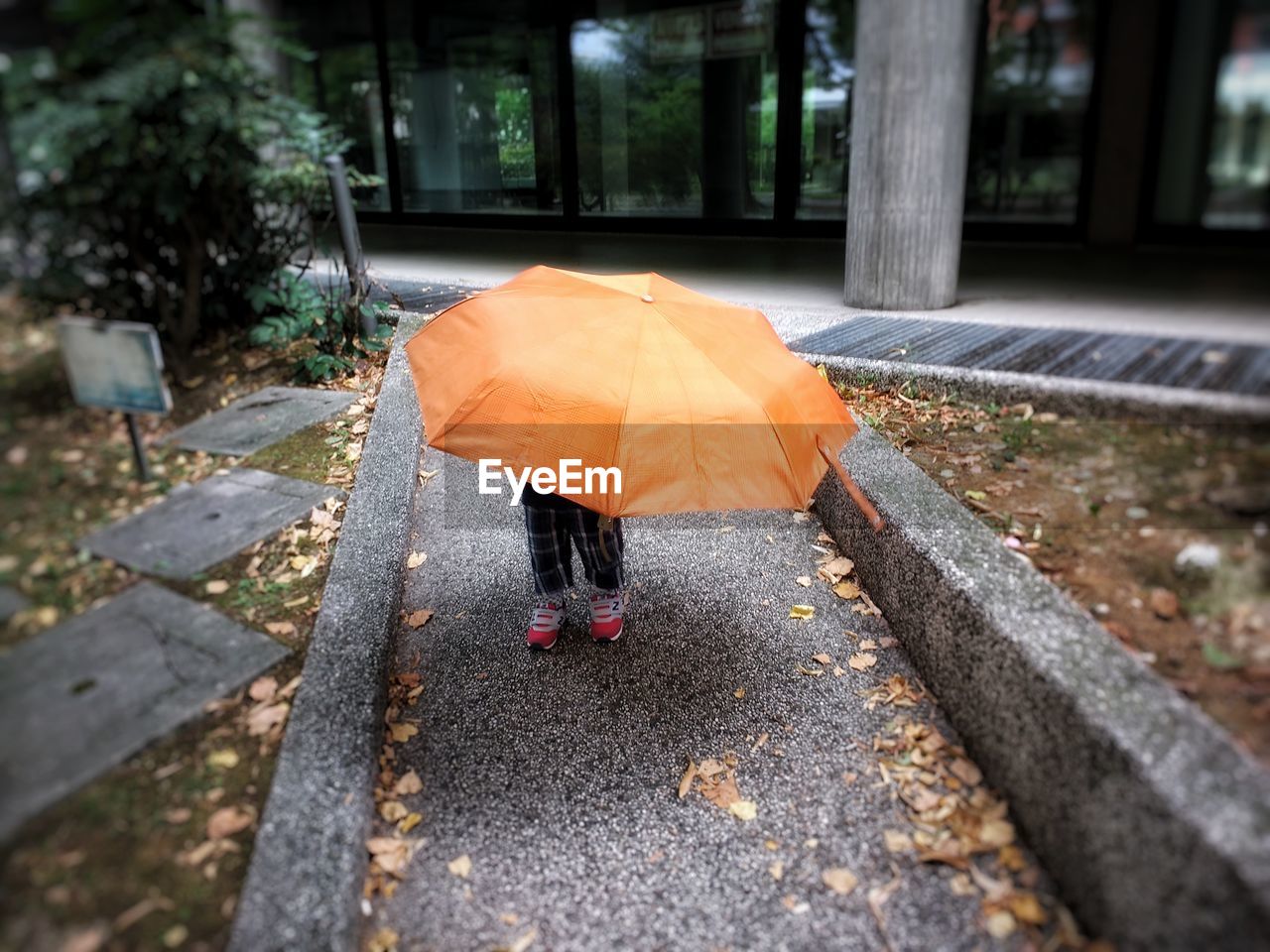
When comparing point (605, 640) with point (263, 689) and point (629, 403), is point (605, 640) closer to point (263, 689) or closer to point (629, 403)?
point (629, 403)

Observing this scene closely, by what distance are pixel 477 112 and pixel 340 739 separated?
15.8ft

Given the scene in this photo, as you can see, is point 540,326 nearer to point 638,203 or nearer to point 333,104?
point 638,203

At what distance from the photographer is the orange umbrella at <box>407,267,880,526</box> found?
2.24 m

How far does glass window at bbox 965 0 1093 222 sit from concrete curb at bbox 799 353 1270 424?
4.61 meters

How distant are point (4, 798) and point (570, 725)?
167 cm

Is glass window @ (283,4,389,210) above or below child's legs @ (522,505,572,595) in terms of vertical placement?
above

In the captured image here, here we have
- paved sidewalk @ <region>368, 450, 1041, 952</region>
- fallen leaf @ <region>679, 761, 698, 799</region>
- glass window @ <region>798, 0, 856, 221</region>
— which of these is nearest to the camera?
paved sidewalk @ <region>368, 450, 1041, 952</region>

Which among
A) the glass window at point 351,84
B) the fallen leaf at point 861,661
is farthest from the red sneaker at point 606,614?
the glass window at point 351,84

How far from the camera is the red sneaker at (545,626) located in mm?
3045

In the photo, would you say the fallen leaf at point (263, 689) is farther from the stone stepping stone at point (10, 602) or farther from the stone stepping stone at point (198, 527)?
the stone stepping stone at point (10, 602)

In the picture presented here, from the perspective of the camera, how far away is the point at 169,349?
1.46 m

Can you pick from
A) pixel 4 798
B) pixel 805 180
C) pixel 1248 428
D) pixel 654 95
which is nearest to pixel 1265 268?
pixel 1248 428

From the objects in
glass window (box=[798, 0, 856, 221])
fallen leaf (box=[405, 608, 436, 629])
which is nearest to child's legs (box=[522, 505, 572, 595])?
fallen leaf (box=[405, 608, 436, 629])

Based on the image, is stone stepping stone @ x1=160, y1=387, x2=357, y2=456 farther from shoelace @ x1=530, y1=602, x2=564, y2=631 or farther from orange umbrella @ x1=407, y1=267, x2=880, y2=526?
shoelace @ x1=530, y1=602, x2=564, y2=631
